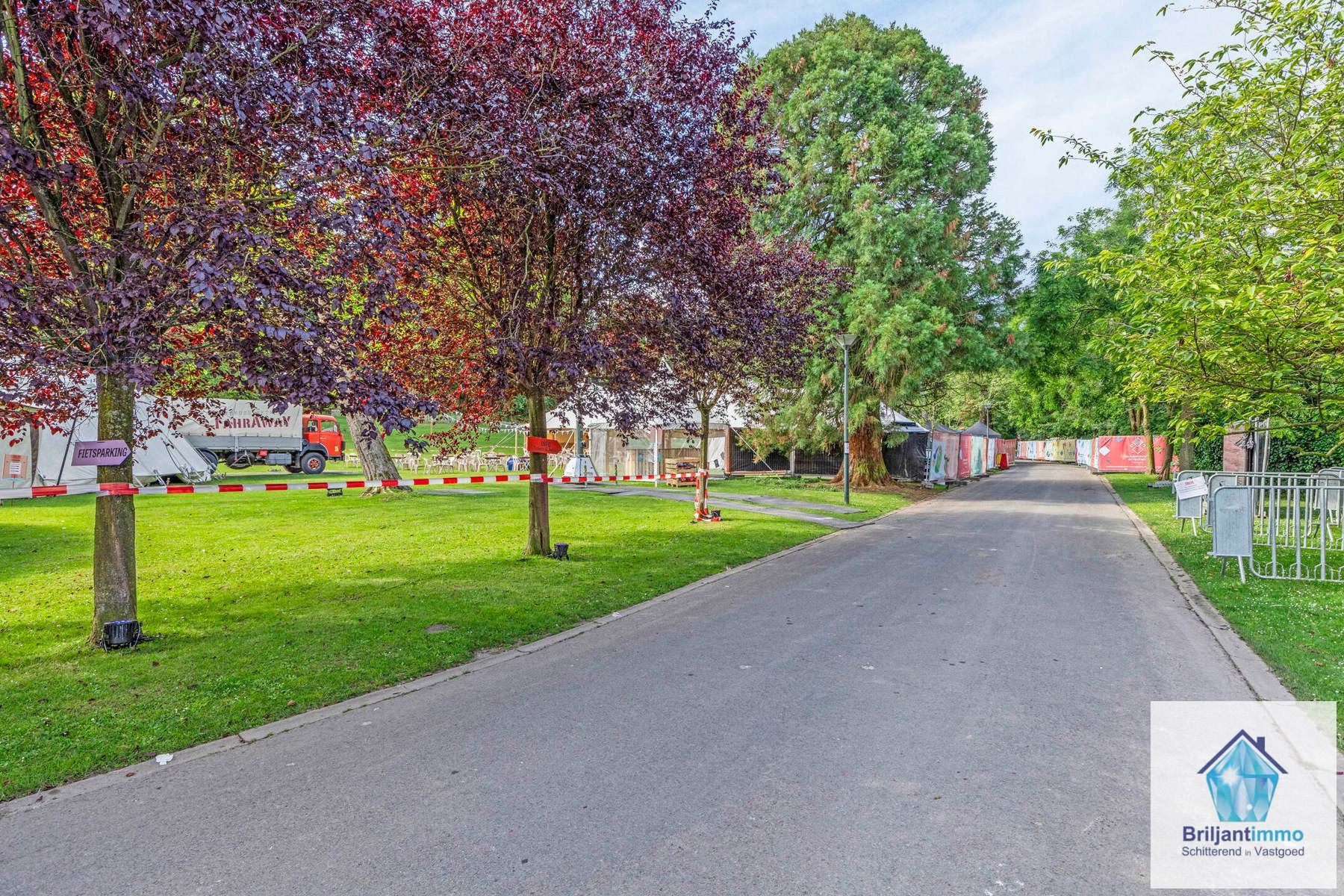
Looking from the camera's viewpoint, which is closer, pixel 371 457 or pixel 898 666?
pixel 898 666

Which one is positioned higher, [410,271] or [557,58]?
[557,58]

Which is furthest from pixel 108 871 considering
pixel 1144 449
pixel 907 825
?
pixel 1144 449

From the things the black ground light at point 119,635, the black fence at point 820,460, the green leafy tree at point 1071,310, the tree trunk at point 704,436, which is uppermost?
the green leafy tree at point 1071,310

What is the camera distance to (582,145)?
6656mm

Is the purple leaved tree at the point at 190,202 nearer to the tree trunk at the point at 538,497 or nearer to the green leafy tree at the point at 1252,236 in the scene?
the tree trunk at the point at 538,497

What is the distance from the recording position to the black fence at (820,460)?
2789cm

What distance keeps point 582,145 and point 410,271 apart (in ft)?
6.68

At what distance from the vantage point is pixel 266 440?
85.8 ft

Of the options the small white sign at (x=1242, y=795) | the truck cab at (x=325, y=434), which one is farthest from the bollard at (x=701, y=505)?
the truck cab at (x=325, y=434)

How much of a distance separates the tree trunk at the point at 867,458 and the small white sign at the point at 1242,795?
19482 millimetres

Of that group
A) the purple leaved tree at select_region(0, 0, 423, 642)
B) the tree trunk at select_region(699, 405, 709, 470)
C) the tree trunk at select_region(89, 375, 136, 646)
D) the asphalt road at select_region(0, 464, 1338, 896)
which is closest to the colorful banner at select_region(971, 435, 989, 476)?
the tree trunk at select_region(699, 405, 709, 470)

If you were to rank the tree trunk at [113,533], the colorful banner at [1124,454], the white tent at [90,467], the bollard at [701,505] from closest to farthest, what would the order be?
1. the tree trunk at [113,533]
2. the bollard at [701,505]
3. the white tent at [90,467]
4. the colorful banner at [1124,454]

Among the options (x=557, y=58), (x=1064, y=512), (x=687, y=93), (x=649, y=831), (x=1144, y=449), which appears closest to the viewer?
(x=649, y=831)

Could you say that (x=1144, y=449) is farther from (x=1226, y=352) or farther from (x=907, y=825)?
(x=907, y=825)
